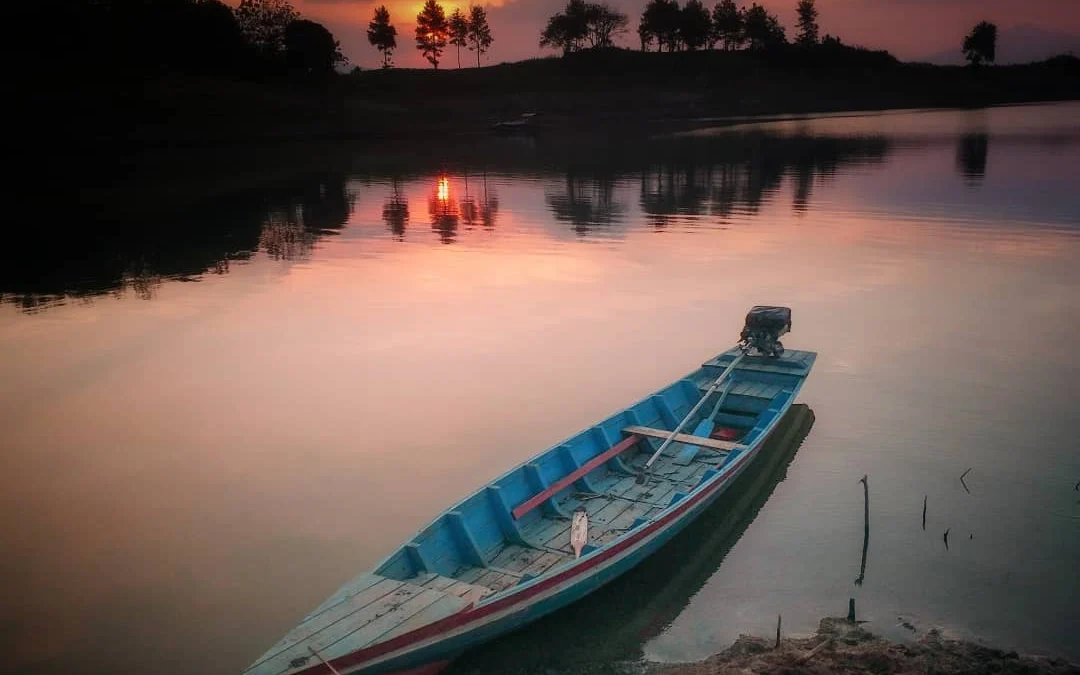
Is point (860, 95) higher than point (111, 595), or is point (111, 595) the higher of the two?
point (860, 95)

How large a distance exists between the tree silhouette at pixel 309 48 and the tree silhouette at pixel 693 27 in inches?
2377

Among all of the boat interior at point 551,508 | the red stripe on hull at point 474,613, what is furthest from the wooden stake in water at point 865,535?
the red stripe on hull at point 474,613

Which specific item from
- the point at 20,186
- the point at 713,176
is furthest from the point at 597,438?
the point at 20,186

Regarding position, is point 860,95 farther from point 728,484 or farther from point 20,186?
point 728,484

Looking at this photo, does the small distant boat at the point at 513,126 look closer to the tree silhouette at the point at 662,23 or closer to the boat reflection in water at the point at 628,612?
the tree silhouette at the point at 662,23

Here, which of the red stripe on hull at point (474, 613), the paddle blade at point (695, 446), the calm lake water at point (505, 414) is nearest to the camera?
the red stripe on hull at point (474, 613)

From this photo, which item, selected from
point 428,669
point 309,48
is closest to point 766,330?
point 428,669

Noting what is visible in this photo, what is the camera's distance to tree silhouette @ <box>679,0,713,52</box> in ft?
407

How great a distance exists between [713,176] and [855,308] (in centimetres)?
2725

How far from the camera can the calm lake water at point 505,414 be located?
8.73 m

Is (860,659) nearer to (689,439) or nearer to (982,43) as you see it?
(689,439)

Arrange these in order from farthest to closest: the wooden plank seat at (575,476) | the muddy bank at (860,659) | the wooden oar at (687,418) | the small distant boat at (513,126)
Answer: the small distant boat at (513,126), the wooden oar at (687,418), the wooden plank seat at (575,476), the muddy bank at (860,659)

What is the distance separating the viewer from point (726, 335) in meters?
18.0

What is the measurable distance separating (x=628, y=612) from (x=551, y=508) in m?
1.60
